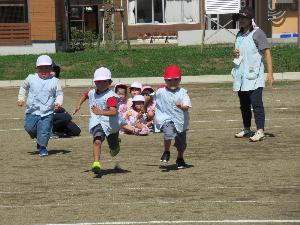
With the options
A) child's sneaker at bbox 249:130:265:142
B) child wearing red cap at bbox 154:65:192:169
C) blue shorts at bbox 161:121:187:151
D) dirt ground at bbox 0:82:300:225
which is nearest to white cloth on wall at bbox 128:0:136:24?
dirt ground at bbox 0:82:300:225

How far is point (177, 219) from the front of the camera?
31.2ft

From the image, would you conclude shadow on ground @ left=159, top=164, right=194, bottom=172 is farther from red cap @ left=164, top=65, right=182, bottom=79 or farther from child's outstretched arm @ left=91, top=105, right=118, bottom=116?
red cap @ left=164, top=65, right=182, bottom=79

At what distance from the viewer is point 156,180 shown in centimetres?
1209

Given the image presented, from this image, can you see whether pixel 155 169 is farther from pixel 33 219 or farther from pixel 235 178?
pixel 33 219

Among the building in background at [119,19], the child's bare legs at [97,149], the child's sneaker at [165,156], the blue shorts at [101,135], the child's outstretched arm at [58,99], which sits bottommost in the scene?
the child's sneaker at [165,156]

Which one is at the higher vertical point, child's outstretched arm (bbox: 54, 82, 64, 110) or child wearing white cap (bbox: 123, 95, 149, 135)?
child's outstretched arm (bbox: 54, 82, 64, 110)

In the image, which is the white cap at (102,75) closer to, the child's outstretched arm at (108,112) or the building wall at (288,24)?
the child's outstretched arm at (108,112)

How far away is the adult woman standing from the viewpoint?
15.6 metres

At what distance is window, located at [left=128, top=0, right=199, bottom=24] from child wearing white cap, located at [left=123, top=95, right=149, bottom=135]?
38.7 meters

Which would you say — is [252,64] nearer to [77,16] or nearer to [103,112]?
Answer: [103,112]

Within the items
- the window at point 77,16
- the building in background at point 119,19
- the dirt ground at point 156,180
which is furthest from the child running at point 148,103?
the window at point 77,16

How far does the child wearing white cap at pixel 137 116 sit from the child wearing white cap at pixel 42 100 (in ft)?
7.91

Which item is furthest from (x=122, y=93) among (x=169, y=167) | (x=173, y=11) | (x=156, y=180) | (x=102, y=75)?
(x=173, y=11)

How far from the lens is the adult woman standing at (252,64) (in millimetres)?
15633
